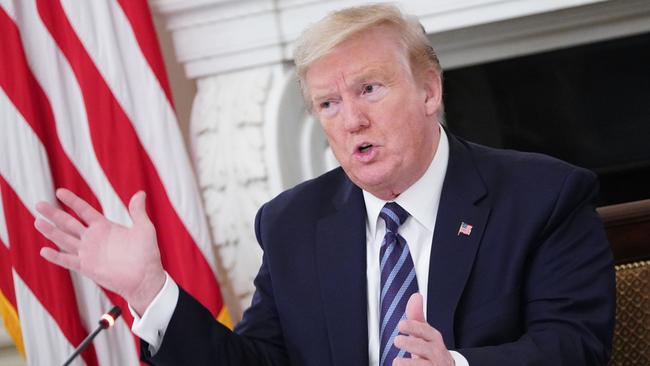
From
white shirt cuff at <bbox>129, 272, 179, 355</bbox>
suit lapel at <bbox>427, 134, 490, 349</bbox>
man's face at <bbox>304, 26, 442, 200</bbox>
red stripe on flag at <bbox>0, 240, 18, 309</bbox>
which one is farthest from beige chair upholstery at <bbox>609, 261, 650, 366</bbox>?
red stripe on flag at <bbox>0, 240, 18, 309</bbox>

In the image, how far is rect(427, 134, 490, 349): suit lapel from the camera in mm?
1980

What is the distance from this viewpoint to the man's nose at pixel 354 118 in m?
2.04

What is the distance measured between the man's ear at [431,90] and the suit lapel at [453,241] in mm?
109

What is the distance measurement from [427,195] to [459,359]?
1.36 ft

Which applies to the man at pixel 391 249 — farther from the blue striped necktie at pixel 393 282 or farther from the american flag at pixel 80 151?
the american flag at pixel 80 151

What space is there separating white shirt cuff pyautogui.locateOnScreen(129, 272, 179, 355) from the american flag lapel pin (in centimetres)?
54

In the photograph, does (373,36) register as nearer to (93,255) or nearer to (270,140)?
(93,255)

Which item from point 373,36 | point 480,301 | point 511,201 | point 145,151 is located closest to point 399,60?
point 373,36

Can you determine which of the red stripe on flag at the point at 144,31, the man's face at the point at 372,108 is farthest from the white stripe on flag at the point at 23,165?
the man's face at the point at 372,108

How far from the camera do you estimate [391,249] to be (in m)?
2.09

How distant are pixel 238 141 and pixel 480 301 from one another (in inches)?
55.7

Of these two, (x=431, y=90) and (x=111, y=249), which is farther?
(x=431, y=90)

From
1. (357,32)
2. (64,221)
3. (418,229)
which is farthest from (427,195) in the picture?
(64,221)

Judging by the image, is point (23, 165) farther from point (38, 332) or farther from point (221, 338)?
point (221, 338)
